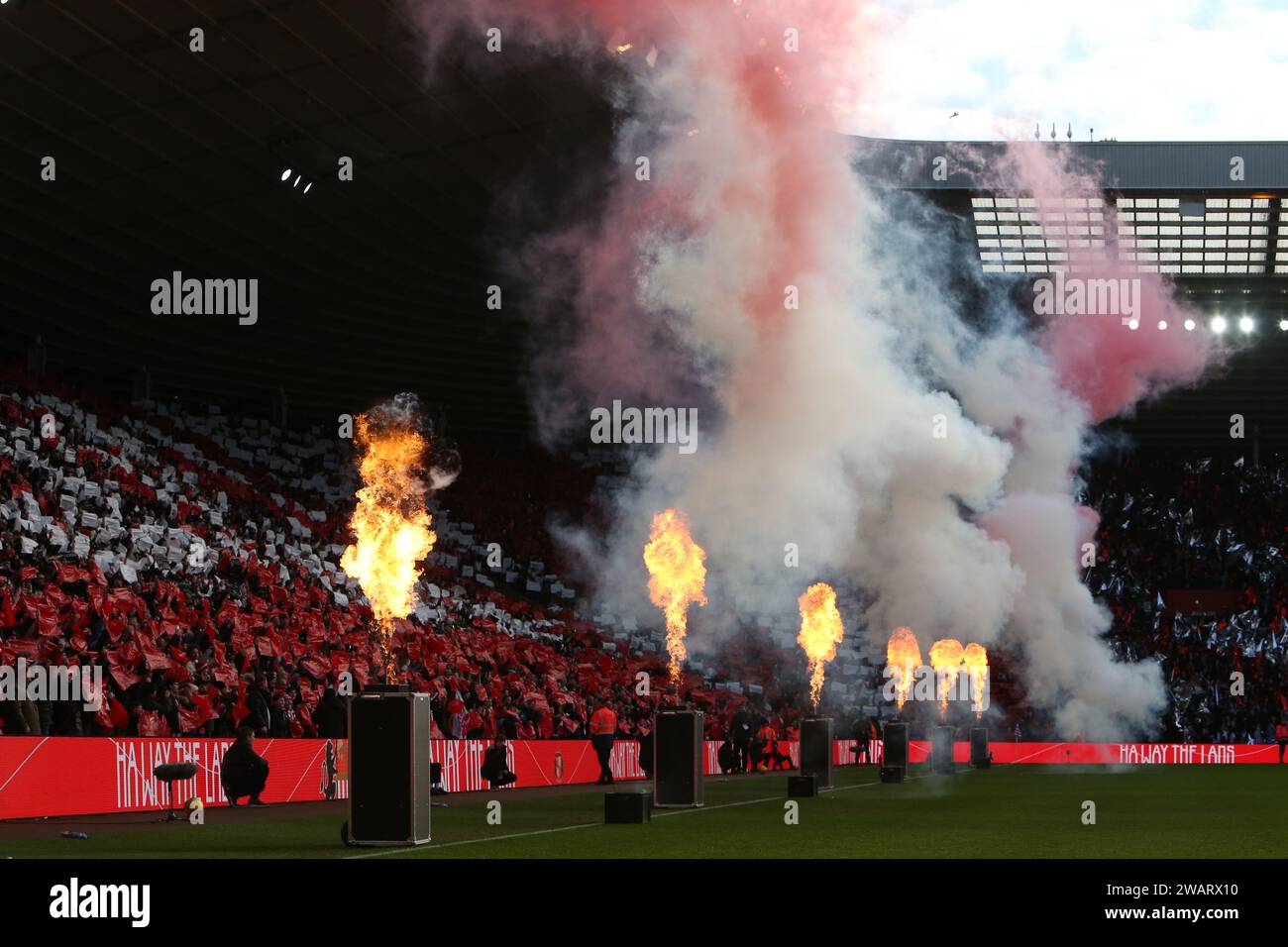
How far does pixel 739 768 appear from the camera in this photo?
45.0 m

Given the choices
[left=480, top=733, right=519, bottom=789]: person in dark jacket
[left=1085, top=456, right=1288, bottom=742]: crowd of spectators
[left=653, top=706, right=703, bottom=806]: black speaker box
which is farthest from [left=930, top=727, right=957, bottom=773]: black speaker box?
[left=653, top=706, right=703, bottom=806]: black speaker box

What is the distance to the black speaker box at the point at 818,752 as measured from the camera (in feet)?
109

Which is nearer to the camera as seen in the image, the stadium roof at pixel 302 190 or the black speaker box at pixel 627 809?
the black speaker box at pixel 627 809

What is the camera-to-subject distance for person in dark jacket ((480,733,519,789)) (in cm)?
3275

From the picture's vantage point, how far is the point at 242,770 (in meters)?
25.5

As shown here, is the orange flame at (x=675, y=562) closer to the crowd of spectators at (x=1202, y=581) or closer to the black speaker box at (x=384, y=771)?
the black speaker box at (x=384, y=771)

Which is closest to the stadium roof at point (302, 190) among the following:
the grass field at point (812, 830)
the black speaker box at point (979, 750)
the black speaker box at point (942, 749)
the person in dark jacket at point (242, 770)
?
the person in dark jacket at point (242, 770)

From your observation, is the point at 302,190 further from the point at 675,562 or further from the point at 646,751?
the point at 646,751

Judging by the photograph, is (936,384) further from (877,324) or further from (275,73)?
(275,73)

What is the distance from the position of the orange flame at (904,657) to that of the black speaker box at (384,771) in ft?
122

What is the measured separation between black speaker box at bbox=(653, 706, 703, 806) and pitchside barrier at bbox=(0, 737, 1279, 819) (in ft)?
14.6

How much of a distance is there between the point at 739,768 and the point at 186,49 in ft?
72.5

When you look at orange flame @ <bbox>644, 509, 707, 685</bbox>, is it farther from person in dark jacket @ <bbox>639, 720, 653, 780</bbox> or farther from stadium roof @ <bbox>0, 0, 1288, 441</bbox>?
stadium roof @ <bbox>0, 0, 1288, 441</bbox>

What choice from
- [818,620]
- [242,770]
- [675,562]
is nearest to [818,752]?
[675,562]
